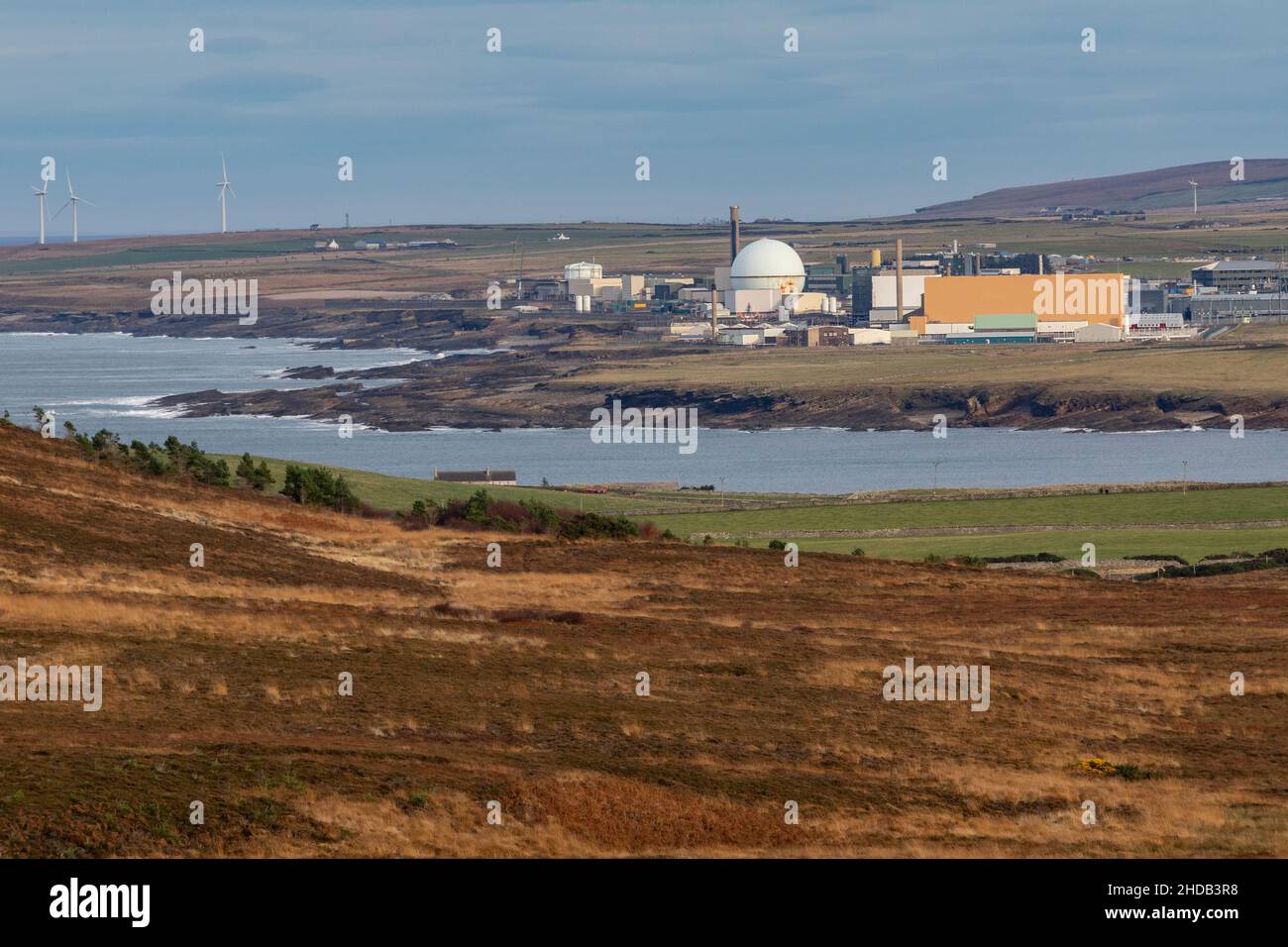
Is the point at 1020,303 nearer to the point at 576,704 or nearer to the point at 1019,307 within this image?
the point at 1019,307

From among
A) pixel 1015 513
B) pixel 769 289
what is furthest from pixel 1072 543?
pixel 769 289

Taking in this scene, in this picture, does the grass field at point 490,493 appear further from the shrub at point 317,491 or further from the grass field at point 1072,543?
the grass field at point 1072,543

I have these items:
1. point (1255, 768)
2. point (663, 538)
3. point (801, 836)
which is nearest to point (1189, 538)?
point (663, 538)

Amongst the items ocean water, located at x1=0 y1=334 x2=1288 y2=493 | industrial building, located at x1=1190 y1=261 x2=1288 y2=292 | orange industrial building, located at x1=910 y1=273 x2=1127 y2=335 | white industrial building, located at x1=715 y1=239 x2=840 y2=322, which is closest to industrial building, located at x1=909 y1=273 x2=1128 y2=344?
orange industrial building, located at x1=910 y1=273 x2=1127 y2=335

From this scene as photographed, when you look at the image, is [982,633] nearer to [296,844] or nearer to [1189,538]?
[296,844]

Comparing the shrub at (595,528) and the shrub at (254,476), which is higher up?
→ the shrub at (254,476)

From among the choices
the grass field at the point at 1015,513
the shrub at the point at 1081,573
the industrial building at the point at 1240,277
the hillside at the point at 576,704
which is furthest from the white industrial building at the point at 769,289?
the hillside at the point at 576,704
